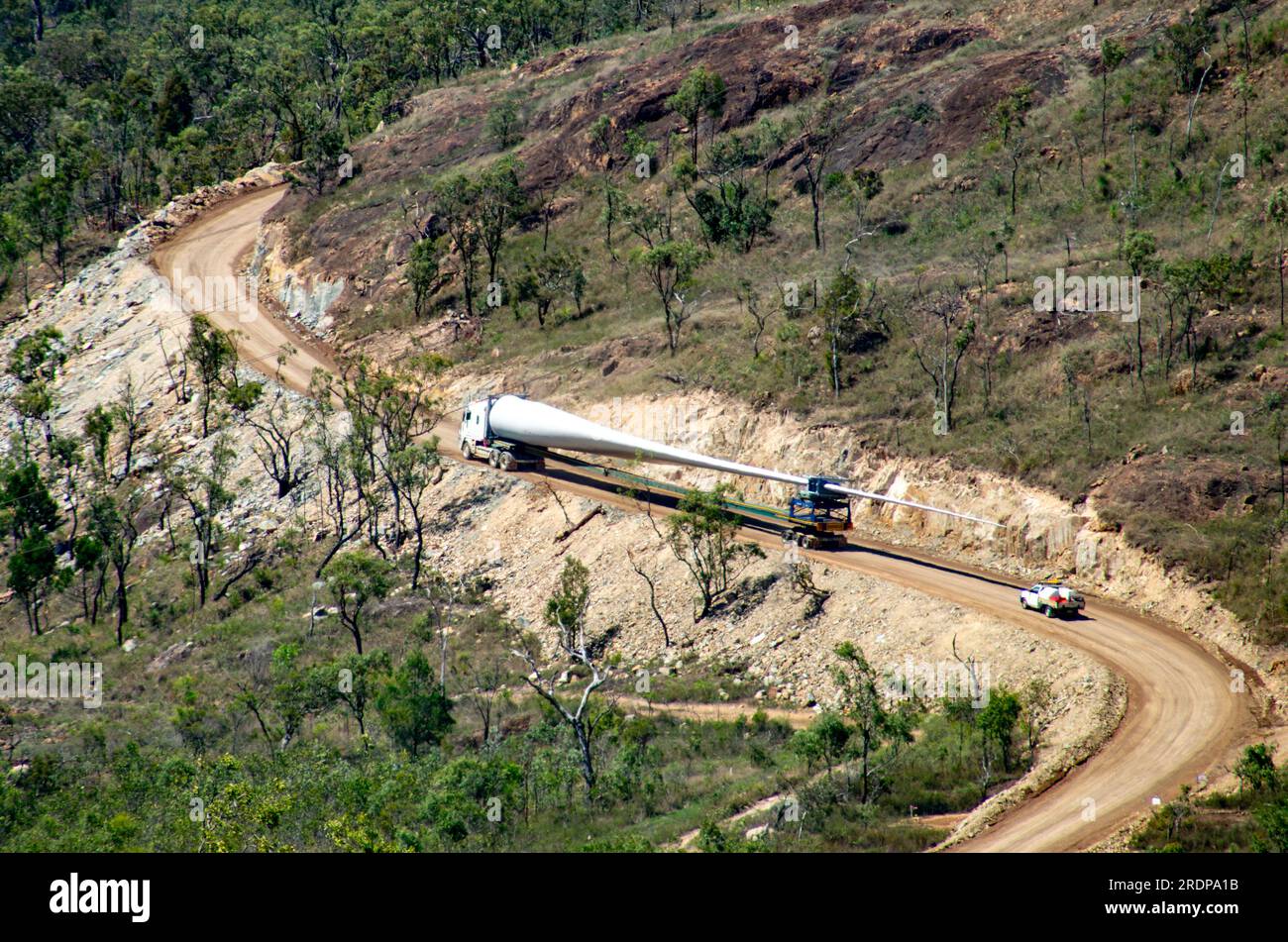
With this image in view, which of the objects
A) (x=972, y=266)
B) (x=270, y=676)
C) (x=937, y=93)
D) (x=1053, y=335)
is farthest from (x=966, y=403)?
(x=937, y=93)

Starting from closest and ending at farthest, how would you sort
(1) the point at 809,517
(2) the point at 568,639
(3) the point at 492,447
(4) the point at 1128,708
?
1. (4) the point at 1128,708
2. (1) the point at 809,517
3. (2) the point at 568,639
4. (3) the point at 492,447

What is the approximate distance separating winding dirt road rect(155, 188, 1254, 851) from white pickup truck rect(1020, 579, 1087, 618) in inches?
16.3

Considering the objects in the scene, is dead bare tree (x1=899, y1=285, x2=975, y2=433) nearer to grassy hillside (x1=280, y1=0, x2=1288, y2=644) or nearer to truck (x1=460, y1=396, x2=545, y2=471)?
grassy hillside (x1=280, y1=0, x2=1288, y2=644)

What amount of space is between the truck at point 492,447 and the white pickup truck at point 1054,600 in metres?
30.6

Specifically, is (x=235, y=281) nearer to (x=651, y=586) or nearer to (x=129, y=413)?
(x=129, y=413)

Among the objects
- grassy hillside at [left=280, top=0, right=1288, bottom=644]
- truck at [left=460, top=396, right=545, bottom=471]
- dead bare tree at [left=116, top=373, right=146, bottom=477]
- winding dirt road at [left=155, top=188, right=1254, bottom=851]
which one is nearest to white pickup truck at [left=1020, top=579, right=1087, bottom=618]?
winding dirt road at [left=155, top=188, right=1254, bottom=851]

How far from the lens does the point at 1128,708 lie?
38.6 metres

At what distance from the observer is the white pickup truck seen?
145 feet

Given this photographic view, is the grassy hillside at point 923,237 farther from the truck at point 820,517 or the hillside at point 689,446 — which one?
the truck at point 820,517

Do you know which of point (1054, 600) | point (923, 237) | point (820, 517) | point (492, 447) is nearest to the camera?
point (1054, 600)

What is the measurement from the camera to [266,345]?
8775cm

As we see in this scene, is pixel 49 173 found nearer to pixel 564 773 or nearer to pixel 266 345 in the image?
pixel 266 345

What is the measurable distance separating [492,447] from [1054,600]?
109 feet

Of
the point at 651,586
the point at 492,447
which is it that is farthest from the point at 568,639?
the point at 492,447
